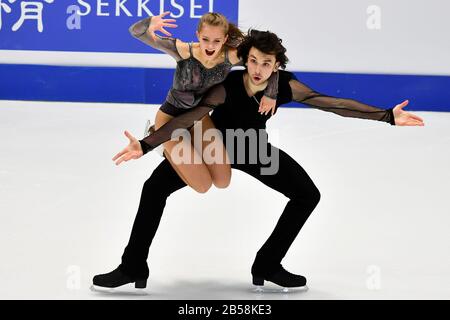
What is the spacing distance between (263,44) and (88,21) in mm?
5190

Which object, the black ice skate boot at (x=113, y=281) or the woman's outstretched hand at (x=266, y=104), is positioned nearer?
the woman's outstretched hand at (x=266, y=104)

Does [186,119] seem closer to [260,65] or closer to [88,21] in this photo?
[260,65]

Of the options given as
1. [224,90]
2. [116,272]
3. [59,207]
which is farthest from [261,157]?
[59,207]

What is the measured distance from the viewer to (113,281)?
3.54 metres

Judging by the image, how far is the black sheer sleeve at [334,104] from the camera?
342 centimetres

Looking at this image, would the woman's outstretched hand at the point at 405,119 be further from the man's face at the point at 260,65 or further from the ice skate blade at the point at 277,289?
the ice skate blade at the point at 277,289

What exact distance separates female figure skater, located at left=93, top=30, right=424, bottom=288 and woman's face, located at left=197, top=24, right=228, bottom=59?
13 cm

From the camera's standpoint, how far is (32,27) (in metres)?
8.32

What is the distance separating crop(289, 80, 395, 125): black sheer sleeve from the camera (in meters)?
3.42

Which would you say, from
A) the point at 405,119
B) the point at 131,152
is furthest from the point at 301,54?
the point at 131,152

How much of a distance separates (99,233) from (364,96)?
4590 mm

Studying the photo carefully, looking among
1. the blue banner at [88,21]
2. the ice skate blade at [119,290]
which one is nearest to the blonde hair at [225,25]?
the ice skate blade at [119,290]

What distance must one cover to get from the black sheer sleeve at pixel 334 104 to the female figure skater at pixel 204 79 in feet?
0.30

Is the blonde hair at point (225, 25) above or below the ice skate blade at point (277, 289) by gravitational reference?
above
